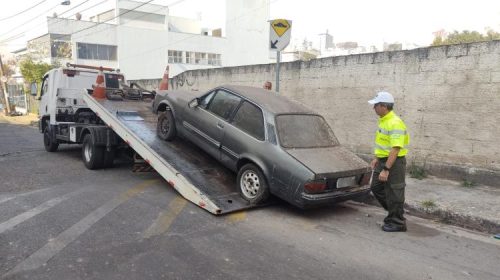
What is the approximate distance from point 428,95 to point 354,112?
1666mm

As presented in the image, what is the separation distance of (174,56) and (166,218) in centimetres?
4324

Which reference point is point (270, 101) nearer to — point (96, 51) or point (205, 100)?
point (205, 100)

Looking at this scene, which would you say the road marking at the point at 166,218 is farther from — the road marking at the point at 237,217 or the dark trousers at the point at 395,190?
the dark trousers at the point at 395,190

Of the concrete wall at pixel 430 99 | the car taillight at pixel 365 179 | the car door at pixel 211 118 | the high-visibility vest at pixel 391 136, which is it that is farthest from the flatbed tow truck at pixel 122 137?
the concrete wall at pixel 430 99

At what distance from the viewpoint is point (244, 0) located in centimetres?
5447

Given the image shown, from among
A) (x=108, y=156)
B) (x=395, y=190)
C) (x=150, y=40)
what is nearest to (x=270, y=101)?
(x=395, y=190)

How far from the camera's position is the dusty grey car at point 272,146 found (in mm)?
5113

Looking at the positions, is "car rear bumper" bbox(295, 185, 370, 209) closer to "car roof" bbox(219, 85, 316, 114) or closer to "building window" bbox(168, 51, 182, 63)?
"car roof" bbox(219, 85, 316, 114)

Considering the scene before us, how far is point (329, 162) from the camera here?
5.31 metres

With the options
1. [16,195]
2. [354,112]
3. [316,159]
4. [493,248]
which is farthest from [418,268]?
[16,195]

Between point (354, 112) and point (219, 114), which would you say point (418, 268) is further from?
point (354, 112)

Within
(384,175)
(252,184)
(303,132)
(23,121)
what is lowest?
(23,121)

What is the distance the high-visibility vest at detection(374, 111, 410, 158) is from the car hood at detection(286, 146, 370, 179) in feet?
1.63

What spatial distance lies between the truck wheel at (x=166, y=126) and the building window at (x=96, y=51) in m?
33.2
